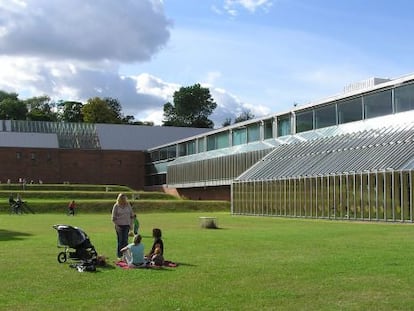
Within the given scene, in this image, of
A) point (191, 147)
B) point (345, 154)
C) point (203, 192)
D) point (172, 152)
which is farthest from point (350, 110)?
point (172, 152)

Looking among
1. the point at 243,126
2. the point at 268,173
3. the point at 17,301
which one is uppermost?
the point at 243,126

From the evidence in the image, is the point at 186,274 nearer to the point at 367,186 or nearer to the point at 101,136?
the point at 367,186

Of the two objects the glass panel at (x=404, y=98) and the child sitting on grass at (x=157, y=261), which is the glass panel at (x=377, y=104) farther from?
the child sitting on grass at (x=157, y=261)

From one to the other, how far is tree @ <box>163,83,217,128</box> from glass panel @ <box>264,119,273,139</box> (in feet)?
267

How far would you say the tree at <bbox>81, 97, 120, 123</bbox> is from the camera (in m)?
130

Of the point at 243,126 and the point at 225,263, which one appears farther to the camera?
the point at 243,126

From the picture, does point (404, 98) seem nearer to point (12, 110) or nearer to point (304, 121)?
point (304, 121)

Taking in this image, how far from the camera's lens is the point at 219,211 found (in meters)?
58.6

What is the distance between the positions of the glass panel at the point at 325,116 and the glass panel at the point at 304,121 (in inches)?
40.7

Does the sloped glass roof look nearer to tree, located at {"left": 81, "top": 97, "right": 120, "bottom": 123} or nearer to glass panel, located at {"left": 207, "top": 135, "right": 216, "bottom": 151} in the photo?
glass panel, located at {"left": 207, "top": 135, "right": 216, "bottom": 151}

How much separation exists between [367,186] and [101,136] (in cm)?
6878

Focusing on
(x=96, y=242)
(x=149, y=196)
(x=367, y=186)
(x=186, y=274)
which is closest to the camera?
(x=186, y=274)

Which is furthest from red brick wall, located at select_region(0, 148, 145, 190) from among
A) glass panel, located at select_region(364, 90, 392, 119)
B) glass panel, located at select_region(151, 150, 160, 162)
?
glass panel, located at select_region(364, 90, 392, 119)

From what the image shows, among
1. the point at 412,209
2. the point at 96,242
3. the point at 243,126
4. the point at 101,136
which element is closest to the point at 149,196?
the point at 243,126
